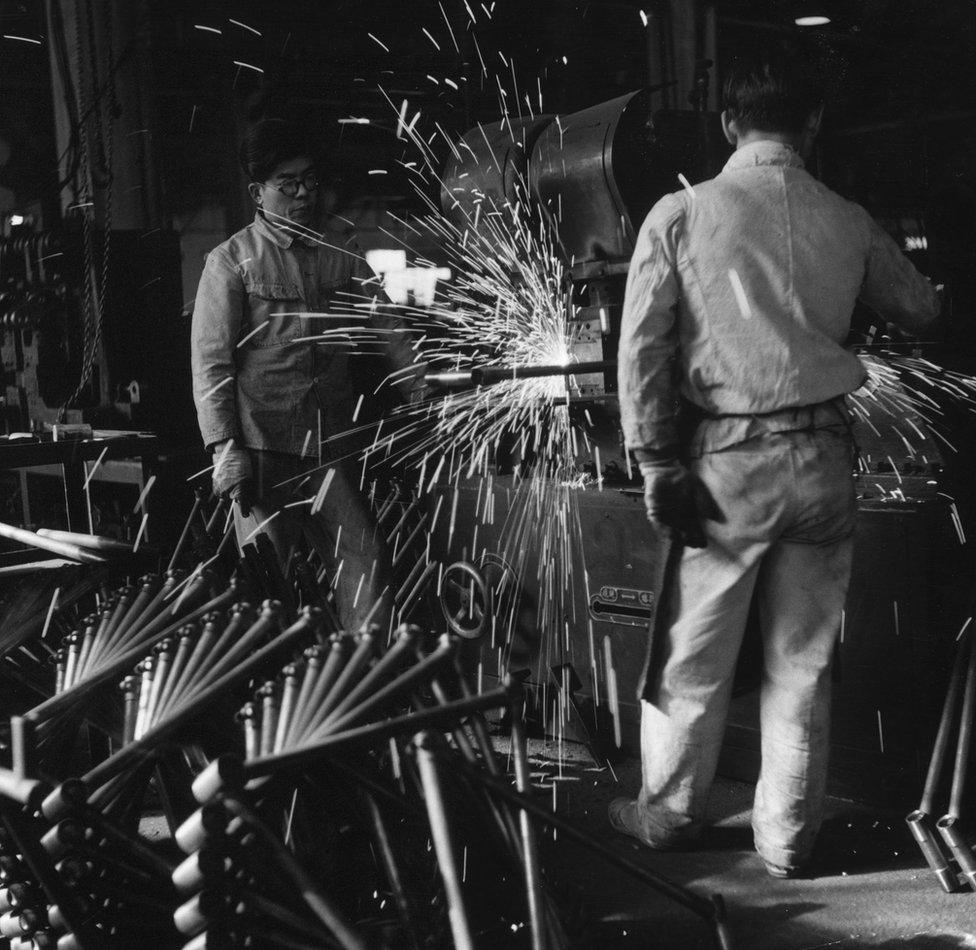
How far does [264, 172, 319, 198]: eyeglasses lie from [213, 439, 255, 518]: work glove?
735 millimetres

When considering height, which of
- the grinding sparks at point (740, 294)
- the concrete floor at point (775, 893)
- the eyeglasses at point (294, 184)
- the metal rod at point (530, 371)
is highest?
the eyeglasses at point (294, 184)

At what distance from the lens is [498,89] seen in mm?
7320

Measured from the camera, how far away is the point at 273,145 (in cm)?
304

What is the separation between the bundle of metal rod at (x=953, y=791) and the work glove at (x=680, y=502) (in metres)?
0.71

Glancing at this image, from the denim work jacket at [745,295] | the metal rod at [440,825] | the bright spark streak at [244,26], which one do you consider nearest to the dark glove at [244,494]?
the denim work jacket at [745,295]

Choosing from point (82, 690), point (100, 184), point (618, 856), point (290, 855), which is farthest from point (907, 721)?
point (100, 184)

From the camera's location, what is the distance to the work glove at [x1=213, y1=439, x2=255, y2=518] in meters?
3.02

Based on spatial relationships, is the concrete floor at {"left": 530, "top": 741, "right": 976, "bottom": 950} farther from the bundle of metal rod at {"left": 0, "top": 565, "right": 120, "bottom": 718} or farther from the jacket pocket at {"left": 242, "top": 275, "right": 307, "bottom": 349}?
the jacket pocket at {"left": 242, "top": 275, "right": 307, "bottom": 349}

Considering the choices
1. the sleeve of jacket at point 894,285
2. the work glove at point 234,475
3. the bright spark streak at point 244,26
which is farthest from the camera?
the bright spark streak at point 244,26

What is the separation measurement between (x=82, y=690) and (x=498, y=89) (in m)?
6.25

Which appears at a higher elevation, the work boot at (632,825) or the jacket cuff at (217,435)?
the jacket cuff at (217,435)

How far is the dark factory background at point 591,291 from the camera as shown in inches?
104

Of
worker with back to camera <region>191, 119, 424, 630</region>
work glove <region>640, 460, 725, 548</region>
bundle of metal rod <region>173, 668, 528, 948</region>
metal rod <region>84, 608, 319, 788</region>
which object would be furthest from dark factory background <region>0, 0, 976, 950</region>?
metal rod <region>84, 608, 319, 788</region>

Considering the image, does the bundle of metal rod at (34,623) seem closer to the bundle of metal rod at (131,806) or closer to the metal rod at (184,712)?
the bundle of metal rod at (131,806)
